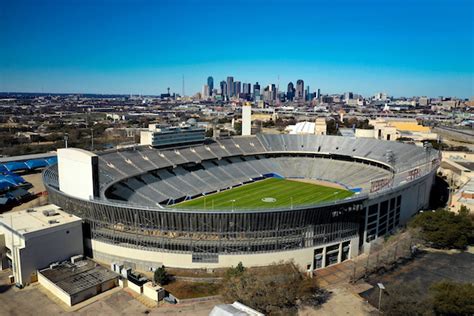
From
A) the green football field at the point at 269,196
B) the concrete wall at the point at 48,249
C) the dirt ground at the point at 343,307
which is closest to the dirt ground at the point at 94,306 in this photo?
the concrete wall at the point at 48,249

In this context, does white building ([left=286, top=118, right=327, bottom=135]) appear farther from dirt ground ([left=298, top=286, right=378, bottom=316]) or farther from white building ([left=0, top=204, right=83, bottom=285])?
white building ([left=0, top=204, right=83, bottom=285])

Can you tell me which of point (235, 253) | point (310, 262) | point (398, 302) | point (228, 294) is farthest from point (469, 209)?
point (228, 294)

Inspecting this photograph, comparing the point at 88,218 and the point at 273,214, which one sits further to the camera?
the point at 88,218

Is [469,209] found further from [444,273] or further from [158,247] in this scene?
[158,247]

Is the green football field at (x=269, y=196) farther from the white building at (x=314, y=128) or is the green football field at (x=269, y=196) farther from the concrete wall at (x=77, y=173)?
the white building at (x=314, y=128)

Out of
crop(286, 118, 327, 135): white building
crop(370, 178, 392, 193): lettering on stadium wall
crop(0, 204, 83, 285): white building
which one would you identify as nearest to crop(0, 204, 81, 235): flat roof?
crop(0, 204, 83, 285): white building

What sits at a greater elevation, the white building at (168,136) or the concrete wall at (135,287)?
the white building at (168,136)

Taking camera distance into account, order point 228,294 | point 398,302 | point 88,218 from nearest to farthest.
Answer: point 398,302, point 228,294, point 88,218
